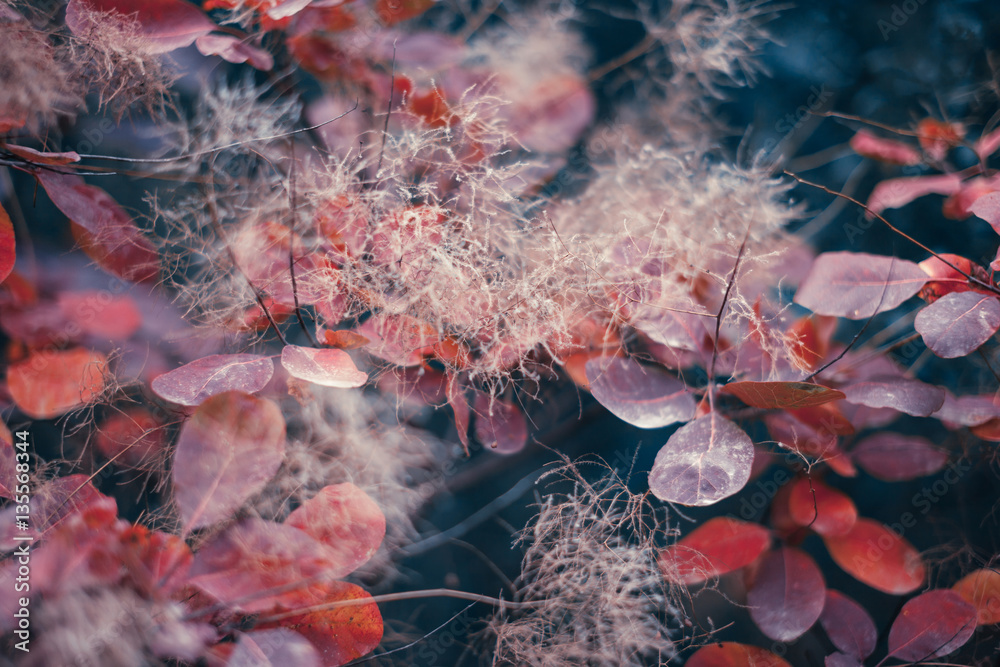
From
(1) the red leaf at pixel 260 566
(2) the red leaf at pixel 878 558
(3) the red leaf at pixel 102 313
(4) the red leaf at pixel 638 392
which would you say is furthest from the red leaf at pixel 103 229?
(2) the red leaf at pixel 878 558

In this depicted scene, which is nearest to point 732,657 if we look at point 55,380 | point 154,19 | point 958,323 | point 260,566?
point 958,323

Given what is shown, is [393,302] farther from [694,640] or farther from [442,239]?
[694,640]

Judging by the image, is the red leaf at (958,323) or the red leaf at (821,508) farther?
the red leaf at (821,508)

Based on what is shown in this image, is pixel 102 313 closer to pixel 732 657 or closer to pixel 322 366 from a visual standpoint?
pixel 322 366

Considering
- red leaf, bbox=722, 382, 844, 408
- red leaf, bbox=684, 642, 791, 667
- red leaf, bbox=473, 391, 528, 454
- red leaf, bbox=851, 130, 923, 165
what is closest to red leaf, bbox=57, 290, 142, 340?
red leaf, bbox=473, 391, 528, 454

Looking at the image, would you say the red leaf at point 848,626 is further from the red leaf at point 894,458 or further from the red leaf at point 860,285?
the red leaf at point 860,285

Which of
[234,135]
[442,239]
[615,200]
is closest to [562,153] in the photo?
[615,200]

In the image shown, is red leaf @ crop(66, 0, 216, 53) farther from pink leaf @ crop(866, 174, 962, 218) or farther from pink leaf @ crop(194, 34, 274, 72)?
pink leaf @ crop(866, 174, 962, 218)
